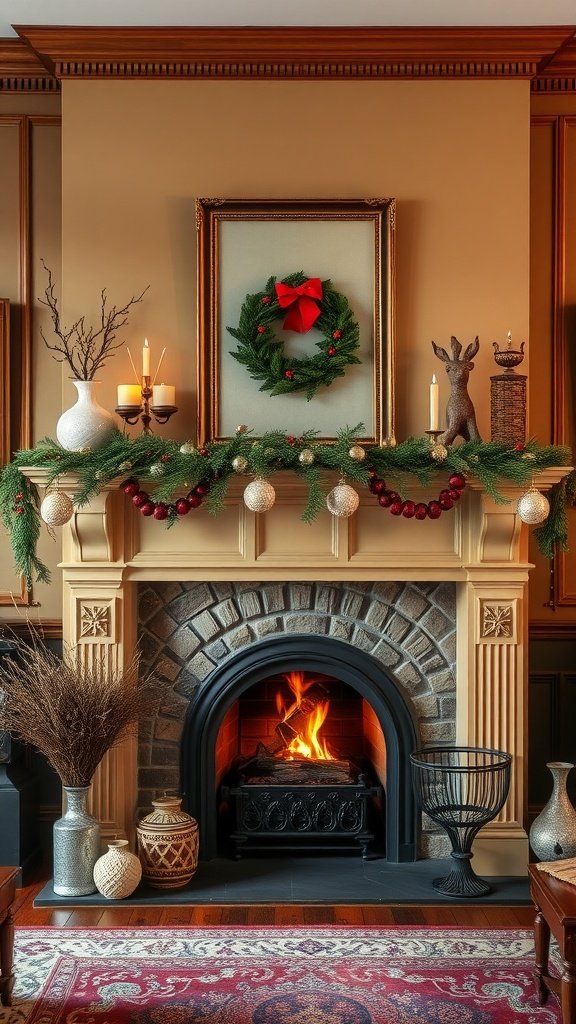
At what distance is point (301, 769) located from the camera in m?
4.25

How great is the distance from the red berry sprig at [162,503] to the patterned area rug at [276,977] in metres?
1.36

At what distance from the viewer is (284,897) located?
3738 mm

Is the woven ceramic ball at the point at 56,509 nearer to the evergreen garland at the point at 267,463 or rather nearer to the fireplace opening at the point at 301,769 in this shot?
the evergreen garland at the point at 267,463

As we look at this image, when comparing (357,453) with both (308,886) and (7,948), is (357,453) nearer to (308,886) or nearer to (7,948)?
(308,886)

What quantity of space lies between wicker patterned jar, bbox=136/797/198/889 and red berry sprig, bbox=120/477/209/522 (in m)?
1.07

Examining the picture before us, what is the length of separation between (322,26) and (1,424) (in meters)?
1.91

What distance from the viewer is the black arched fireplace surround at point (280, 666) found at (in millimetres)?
4066

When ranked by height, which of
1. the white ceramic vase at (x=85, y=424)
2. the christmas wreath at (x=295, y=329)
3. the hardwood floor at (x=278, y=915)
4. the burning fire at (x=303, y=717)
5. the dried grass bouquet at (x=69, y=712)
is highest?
the christmas wreath at (x=295, y=329)

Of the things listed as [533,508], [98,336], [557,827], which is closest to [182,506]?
[98,336]

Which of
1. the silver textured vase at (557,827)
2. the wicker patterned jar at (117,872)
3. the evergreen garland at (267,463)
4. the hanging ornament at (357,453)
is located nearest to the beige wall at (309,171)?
the evergreen garland at (267,463)

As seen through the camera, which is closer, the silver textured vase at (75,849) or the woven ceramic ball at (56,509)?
the woven ceramic ball at (56,509)

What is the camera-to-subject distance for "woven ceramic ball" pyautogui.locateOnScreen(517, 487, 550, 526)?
142 inches

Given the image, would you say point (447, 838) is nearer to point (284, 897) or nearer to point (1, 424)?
point (284, 897)

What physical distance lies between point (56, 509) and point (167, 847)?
1.26 meters
